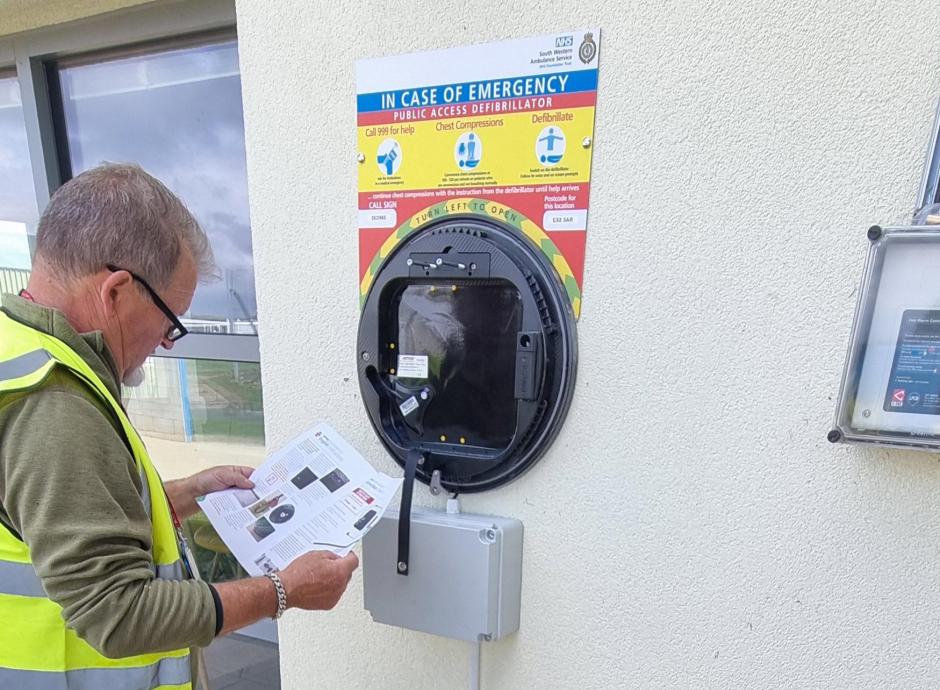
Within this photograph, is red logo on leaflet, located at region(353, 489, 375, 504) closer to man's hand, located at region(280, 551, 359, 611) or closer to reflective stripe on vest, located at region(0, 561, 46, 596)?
man's hand, located at region(280, 551, 359, 611)

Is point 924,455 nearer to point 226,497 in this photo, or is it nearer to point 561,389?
point 561,389

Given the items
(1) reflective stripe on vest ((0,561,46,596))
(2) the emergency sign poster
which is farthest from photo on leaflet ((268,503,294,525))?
(2) the emergency sign poster

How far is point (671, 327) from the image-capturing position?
909 mm

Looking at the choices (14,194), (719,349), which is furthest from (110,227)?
(14,194)

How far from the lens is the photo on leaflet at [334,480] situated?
1.04 meters

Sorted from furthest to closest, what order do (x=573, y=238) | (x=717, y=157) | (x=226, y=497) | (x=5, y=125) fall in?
(x=5, y=125) < (x=226, y=497) < (x=573, y=238) < (x=717, y=157)

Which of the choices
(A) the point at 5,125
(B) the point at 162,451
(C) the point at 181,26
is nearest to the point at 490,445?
(C) the point at 181,26

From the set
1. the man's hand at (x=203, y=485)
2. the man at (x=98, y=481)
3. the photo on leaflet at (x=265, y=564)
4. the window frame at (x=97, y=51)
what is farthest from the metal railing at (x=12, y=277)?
the photo on leaflet at (x=265, y=564)

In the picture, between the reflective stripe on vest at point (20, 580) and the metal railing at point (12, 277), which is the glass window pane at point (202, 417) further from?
the reflective stripe on vest at point (20, 580)

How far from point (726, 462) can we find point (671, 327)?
8.8 inches

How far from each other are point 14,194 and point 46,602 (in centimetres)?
206

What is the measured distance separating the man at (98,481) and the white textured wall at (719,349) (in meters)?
0.37

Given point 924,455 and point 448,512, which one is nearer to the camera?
point 924,455

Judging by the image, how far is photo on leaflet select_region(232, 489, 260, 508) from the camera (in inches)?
41.6
